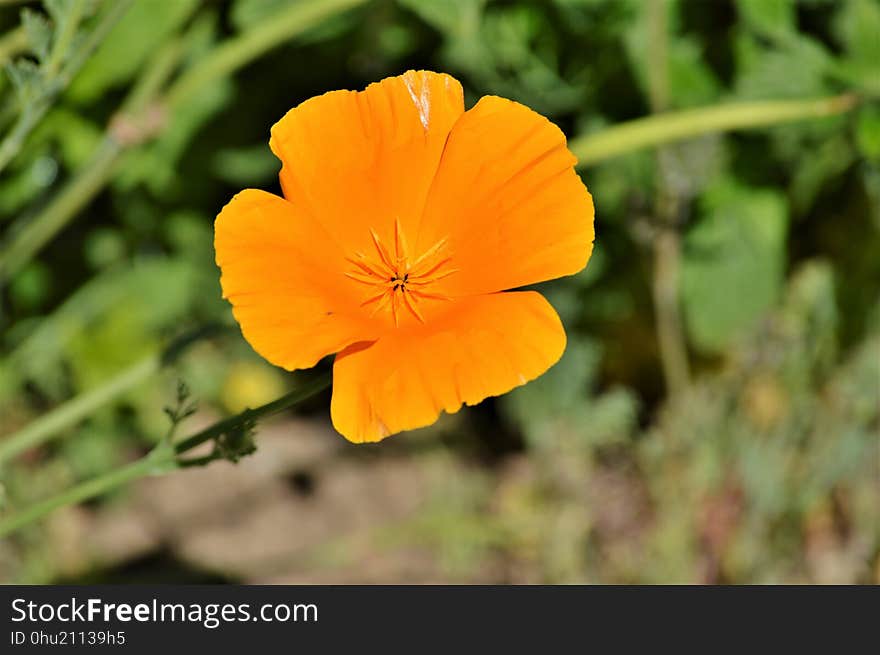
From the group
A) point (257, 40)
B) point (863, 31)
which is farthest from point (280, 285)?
point (863, 31)

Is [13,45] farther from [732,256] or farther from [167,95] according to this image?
[732,256]

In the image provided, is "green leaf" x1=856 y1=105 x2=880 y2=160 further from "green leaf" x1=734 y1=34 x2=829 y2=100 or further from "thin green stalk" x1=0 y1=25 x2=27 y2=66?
"thin green stalk" x1=0 y1=25 x2=27 y2=66

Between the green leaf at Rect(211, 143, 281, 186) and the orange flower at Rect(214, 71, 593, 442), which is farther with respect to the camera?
the green leaf at Rect(211, 143, 281, 186)

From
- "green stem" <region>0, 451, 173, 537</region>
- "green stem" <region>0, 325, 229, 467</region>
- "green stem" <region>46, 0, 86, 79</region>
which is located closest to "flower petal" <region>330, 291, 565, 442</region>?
"green stem" <region>0, 451, 173, 537</region>

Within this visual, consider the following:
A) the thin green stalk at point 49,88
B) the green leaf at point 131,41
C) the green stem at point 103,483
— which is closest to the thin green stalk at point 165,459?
the green stem at point 103,483

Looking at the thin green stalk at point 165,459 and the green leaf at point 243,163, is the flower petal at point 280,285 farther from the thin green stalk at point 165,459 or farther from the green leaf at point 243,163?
the green leaf at point 243,163
